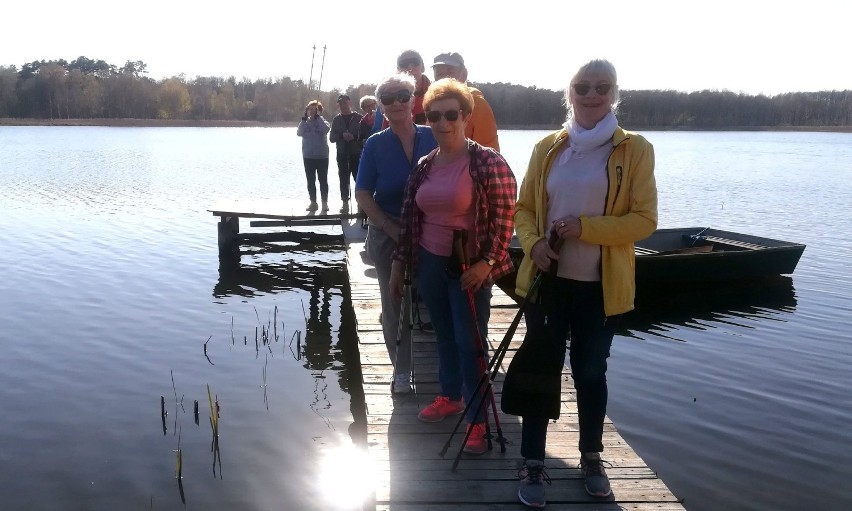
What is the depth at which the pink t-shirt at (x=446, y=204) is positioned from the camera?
3604mm

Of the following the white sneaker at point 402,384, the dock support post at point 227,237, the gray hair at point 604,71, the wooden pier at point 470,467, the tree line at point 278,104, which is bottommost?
the dock support post at point 227,237

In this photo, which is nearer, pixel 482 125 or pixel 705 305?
pixel 482 125

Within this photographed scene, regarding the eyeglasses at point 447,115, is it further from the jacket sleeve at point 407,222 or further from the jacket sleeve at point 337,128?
the jacket sleeve at point 337,128

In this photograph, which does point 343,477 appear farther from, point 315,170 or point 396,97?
point 315,170

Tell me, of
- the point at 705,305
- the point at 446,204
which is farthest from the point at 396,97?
the point at 705,305

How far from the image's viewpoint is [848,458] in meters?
6.07

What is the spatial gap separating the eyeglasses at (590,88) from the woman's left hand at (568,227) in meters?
0.51

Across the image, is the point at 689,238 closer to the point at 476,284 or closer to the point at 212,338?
the point at 212,338

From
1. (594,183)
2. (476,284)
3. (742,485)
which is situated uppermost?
(594,183)

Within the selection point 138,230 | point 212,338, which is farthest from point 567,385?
point 138,230

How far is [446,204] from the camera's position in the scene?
143 inches

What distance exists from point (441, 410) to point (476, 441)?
43cm

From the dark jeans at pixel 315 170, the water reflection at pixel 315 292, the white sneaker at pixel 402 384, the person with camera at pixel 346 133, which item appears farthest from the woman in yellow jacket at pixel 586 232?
the dark jeans at pixel 315 170

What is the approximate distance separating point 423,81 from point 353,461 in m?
2.86
